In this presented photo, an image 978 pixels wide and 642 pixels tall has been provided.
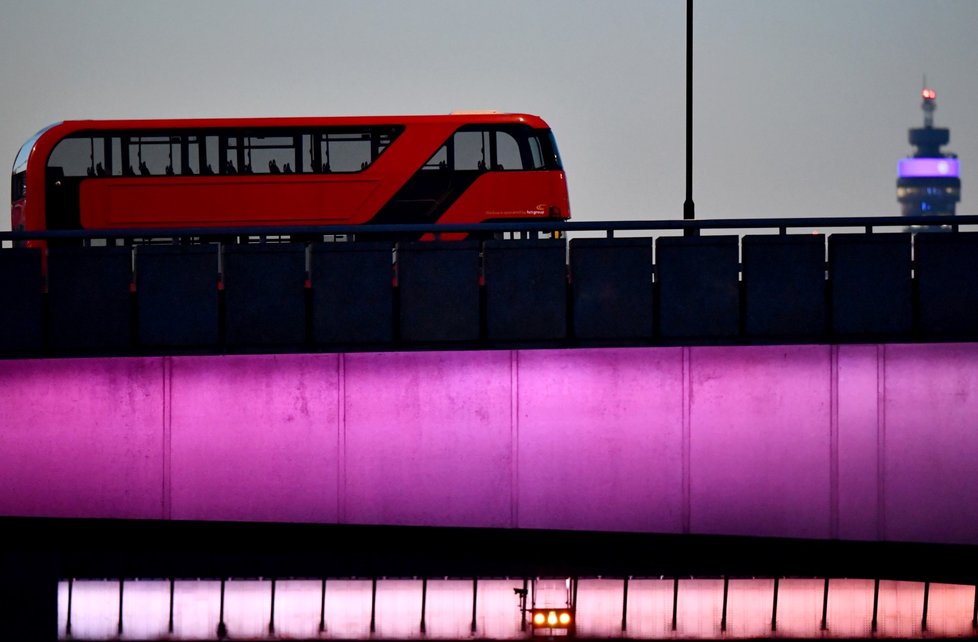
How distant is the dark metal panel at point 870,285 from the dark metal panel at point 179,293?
25.6 ft

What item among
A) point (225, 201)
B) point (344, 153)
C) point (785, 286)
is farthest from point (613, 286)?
point (225, 201)

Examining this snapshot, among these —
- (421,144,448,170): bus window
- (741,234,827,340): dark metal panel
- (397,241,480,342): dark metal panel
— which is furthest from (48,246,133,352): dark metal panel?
(421,144,448,170): bus window

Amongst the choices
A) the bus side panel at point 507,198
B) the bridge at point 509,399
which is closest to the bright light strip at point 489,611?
the bus side panel at point 507,198

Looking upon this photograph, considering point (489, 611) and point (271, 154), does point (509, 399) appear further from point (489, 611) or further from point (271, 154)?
point (489, 611)

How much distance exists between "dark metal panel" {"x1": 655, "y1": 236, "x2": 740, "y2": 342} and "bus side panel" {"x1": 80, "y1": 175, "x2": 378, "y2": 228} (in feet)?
33.6

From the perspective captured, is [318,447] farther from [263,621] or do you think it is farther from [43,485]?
[263,621]

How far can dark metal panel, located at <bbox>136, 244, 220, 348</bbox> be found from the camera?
52.2ft

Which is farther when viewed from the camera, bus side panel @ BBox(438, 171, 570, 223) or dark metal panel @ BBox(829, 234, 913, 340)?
bus side panel @ BBox(438, 171, 570, 223)

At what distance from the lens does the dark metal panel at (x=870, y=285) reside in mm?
16078

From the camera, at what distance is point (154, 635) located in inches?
1705

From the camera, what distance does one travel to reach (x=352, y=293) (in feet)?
53.0

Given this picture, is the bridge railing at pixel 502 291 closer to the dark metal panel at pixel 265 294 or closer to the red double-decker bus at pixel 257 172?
the dark metal panel at pixel 265 294

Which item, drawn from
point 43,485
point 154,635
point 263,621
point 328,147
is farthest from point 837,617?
point 43,485

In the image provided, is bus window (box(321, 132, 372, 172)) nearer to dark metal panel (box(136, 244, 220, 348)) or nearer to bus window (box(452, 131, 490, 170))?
bus window (box(452, 131, 490, 170))
